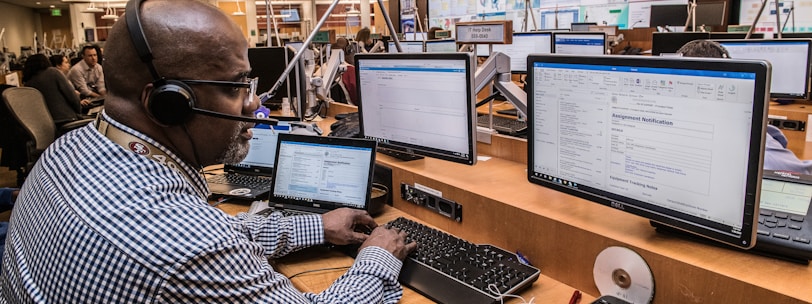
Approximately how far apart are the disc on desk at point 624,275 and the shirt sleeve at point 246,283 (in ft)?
1.37

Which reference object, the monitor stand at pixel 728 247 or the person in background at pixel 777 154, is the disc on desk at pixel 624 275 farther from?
the person in background at pixel 777 154

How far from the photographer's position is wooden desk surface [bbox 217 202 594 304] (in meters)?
1.26

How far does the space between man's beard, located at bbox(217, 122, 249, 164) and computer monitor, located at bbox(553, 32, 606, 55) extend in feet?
10.4

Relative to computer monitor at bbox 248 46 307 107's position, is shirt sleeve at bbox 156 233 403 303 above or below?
below

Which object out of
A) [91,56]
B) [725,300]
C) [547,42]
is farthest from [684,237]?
[91,56]

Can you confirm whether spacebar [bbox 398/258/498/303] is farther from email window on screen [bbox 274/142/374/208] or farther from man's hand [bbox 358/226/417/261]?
email window on screen [bbox 274/142/374/208]

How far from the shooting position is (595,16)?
7727 mm

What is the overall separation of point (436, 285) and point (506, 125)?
1.45 m

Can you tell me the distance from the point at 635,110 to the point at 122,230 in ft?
2.98

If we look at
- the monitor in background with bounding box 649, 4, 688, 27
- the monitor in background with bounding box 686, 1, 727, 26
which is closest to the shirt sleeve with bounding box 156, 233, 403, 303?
the monitor in background with bounding box 686, 1, 727, 26

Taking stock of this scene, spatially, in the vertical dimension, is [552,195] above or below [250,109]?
below

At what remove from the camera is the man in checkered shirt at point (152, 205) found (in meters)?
0.91

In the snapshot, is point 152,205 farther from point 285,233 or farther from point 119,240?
point 285,233

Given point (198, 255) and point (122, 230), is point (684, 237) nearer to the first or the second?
point (198, 255)
